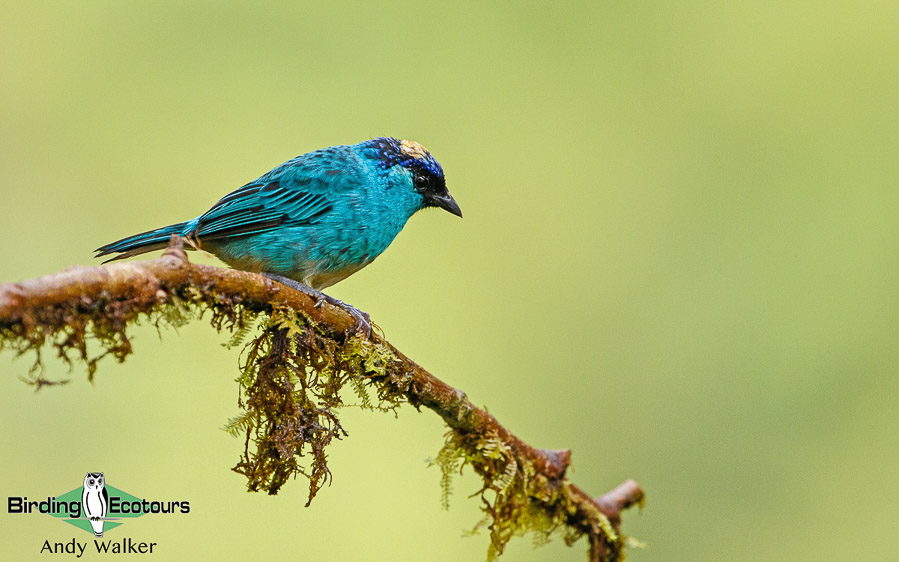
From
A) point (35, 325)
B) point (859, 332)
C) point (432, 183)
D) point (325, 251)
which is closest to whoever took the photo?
point (35, 325)

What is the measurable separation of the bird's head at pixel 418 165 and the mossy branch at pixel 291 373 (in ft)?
4.62

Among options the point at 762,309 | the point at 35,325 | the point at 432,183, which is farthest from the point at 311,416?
the point at 762,309

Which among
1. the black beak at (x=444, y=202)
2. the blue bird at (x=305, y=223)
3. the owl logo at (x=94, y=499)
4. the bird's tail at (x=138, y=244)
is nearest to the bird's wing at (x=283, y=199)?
the blue bird at (x=305, y=223)

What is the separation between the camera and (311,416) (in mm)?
2646

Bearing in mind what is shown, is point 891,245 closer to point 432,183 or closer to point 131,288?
point 432,183

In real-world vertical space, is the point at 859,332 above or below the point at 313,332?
above

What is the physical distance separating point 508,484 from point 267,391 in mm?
990

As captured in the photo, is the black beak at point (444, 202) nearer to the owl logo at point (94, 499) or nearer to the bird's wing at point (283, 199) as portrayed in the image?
the bird's wing at point (283, 199)

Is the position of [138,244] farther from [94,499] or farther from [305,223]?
[94,499]

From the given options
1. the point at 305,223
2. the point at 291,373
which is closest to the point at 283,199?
the point at 305,223

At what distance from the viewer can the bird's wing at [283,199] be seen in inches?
138

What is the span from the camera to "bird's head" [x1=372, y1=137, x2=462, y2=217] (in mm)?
4027

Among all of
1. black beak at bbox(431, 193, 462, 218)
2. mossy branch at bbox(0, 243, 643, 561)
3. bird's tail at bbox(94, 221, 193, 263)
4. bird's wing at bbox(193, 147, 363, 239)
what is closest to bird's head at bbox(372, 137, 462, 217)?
black beak at bbox(431, 193, 462, 218)

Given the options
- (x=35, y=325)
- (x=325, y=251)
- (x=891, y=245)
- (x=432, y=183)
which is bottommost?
(x=35, y=325)
